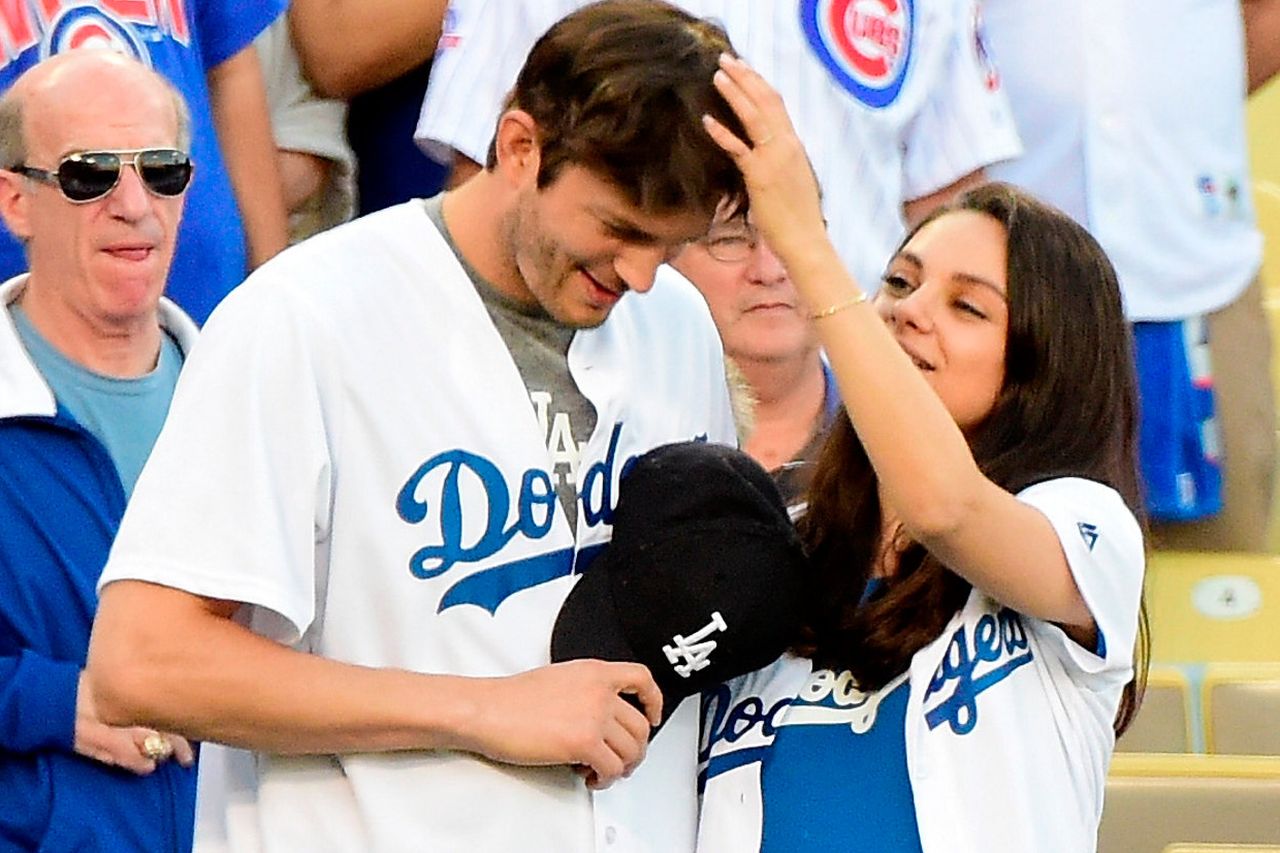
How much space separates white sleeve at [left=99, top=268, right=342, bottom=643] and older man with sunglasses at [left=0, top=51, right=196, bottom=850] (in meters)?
0.66

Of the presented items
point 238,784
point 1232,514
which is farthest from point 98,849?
point 1232,514

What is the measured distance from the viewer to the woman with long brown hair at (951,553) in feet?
6.75

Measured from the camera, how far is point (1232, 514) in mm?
3902

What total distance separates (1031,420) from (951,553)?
25 centimetres

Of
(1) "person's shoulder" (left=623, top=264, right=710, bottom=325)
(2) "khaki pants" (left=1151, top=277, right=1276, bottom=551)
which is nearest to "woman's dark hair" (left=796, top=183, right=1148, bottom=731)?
(1) "person's shoulder" (left=623, top=264, right=710, bottom=325)

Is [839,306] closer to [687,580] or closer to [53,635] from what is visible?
[687,580]

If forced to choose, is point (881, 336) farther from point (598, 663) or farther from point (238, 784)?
point (238, 784)

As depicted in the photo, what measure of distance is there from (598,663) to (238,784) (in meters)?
0.35

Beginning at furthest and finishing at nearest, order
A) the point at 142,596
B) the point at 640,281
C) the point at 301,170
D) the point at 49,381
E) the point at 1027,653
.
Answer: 1. the point at 301,170
2. the point at 49,381
3. the point at 1027,653
4. the point at 640,281
5. the point at 142,596

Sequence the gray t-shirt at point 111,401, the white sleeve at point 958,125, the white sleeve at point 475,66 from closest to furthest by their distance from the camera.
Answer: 1. the gray t-shirt at point 111,401
2. the white sleeve at point 475,66
3. the white sleeve at point 958,125

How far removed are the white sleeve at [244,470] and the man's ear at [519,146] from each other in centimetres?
23

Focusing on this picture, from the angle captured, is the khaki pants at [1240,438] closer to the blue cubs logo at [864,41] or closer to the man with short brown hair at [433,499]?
the blue cubs logo at [864,41]

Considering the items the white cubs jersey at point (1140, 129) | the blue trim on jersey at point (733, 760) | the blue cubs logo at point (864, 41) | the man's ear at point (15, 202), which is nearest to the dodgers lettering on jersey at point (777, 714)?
the blue trim on jersey at point (733, 760)

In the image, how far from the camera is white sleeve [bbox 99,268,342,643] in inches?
73.8
